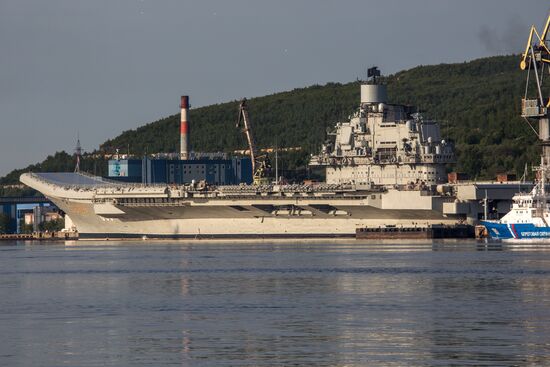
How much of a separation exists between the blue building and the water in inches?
2864

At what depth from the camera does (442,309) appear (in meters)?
38.4

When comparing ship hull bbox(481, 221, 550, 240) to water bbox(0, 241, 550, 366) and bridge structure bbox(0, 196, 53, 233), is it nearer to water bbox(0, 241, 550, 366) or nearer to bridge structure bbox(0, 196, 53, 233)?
water bbox(0, 241, 550, 366)

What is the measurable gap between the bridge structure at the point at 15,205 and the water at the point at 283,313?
94.9m

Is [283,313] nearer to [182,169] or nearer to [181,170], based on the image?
[182,169]

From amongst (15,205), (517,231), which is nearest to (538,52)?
(517,231)

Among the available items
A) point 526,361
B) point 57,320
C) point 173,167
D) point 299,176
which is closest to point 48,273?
point 57,320

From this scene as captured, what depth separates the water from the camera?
2994cm

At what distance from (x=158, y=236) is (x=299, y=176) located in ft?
168

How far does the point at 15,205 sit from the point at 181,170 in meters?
31.2

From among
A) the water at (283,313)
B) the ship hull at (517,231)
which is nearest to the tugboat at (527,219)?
the ship hull at (517,231)

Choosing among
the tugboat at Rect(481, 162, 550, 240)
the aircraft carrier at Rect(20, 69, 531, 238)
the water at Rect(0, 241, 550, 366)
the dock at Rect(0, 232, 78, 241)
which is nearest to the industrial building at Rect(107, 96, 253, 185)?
the dock at Rect(0, 232, 78, 241)

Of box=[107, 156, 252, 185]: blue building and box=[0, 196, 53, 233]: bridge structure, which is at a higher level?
box=[107, 156, 252, 185]: blue building

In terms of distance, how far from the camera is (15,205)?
163 m

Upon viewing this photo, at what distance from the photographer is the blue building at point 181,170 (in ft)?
455
